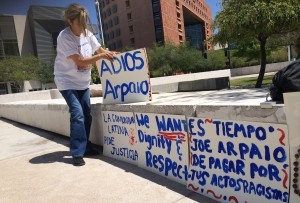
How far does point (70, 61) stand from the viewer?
4.22m

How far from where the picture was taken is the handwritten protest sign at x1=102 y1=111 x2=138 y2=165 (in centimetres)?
394

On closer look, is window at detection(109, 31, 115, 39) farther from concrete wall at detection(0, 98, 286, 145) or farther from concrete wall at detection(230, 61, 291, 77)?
concrete wall at detection(0, 98, 286, 145)

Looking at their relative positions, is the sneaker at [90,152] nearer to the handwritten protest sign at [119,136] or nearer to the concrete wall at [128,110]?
the handwritten protest sign at [119,136]

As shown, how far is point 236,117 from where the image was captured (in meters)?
2.55

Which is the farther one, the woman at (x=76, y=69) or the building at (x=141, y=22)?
the building at (x=141, y=22)

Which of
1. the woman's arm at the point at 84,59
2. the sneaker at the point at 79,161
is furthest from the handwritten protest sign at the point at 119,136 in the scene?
the woman's arm at the point at 84,59

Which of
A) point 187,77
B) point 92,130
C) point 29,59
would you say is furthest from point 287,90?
point 29,59

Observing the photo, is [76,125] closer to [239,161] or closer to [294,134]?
[239,161]

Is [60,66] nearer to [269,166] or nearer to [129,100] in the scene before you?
[129,100]

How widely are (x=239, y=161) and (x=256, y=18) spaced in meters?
8.18

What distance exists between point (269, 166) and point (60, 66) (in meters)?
2.89

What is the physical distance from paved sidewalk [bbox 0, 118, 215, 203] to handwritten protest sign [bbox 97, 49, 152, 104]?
32.7 inches

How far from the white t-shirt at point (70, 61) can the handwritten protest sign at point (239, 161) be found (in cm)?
187

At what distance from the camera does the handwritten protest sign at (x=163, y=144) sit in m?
3.17
